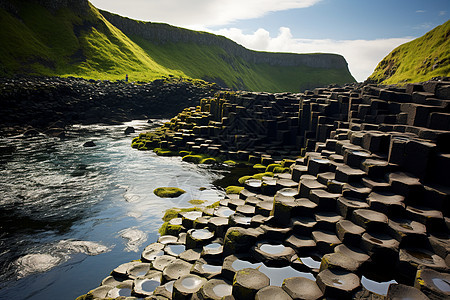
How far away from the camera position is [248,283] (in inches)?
257

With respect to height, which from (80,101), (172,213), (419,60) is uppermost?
(419,60)

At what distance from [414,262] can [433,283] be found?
86 cm

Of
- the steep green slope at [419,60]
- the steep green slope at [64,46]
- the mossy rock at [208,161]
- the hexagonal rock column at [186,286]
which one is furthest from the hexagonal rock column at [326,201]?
the steep green slope at [419,60]

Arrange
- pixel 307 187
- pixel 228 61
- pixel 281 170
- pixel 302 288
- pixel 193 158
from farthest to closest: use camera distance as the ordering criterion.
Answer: pixel 228 61 < pixel 193 158 < pixel 281 170 < pixel 307 187 < pixel 302 288

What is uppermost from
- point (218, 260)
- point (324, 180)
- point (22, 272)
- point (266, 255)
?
point (324, 180)

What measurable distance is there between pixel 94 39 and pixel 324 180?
8347 cm

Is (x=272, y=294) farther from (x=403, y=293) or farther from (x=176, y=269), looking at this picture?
(x=176, y=269)

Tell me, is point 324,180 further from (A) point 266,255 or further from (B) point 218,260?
(B) point 218,260

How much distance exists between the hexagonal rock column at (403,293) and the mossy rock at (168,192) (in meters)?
12.0

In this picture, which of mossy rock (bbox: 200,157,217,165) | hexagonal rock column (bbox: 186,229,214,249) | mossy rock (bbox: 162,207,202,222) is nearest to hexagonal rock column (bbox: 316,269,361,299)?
hexagonal rock column (bbox: 186,229,214,249)

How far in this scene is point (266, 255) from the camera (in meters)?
7.75

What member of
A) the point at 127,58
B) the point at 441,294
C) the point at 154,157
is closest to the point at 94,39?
the point at 127,58

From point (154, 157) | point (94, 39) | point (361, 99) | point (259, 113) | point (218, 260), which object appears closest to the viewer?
point (218, 260)

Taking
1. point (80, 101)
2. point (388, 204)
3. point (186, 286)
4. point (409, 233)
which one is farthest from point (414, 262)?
point (80, 101)
